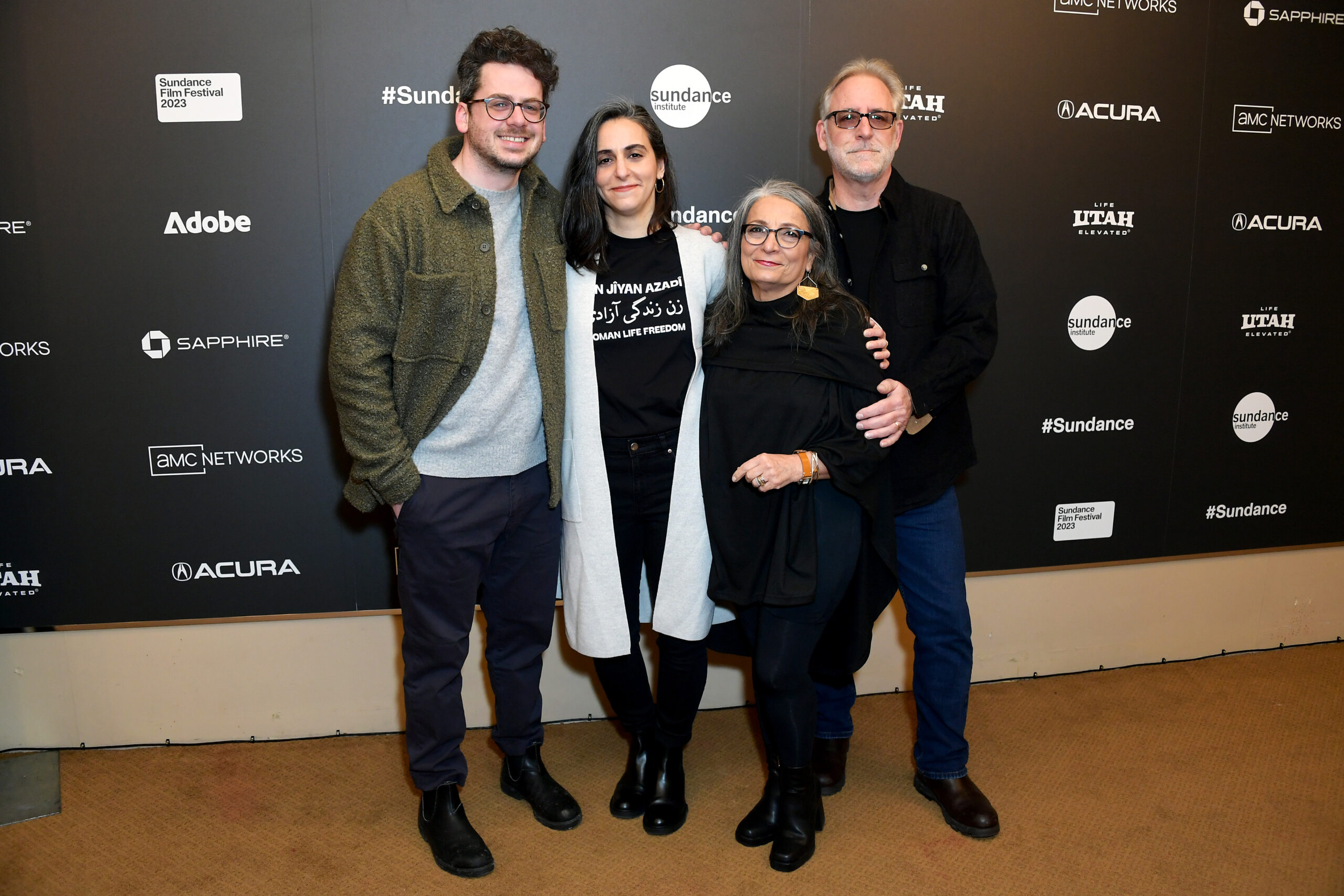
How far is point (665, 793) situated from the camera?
8.04 feet

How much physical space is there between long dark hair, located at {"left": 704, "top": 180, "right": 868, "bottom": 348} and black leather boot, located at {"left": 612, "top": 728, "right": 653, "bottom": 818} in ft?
3.54

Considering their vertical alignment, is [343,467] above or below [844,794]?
above

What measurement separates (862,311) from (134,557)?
7.26 ft

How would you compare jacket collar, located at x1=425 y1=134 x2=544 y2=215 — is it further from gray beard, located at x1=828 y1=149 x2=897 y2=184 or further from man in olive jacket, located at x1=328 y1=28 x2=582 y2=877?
gray beard, located at x1=828 y1=149 x2=897 y2=184

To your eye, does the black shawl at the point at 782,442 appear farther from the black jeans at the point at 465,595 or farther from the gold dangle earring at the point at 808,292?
the black jeans at the point at 465,595

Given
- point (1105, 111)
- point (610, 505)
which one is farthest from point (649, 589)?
point (1105, 111)

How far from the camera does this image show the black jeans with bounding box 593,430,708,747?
221cm

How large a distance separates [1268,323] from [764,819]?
2.43m

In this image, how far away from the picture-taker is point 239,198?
2.64 metres

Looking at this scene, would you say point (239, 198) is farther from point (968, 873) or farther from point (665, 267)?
point (968, 873)

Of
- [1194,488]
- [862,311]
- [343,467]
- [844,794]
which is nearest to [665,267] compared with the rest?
[862,311]

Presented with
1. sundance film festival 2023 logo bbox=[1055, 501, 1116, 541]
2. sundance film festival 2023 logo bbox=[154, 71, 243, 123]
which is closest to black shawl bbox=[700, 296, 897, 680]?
sundance film festival 2023 logo bbox=[1055, 501, 1116, 541]

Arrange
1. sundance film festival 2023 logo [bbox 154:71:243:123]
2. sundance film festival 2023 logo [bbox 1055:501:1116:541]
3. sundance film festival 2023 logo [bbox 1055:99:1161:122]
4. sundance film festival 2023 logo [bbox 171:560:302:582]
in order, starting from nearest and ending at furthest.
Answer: sundance film festival 2023 logo [bbox 154:71:243:123]
sundance film festival 2023 logo [bbox 171:560:302:582]
sundance film festival 2023 logo [bbox 1055:99:1161:122]
sundance film festival 2023 logo [bbox 1055:501:1116:541]

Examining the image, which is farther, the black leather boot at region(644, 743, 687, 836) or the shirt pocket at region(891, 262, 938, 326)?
the black leather boot at region(644, 743, 687, 836)
